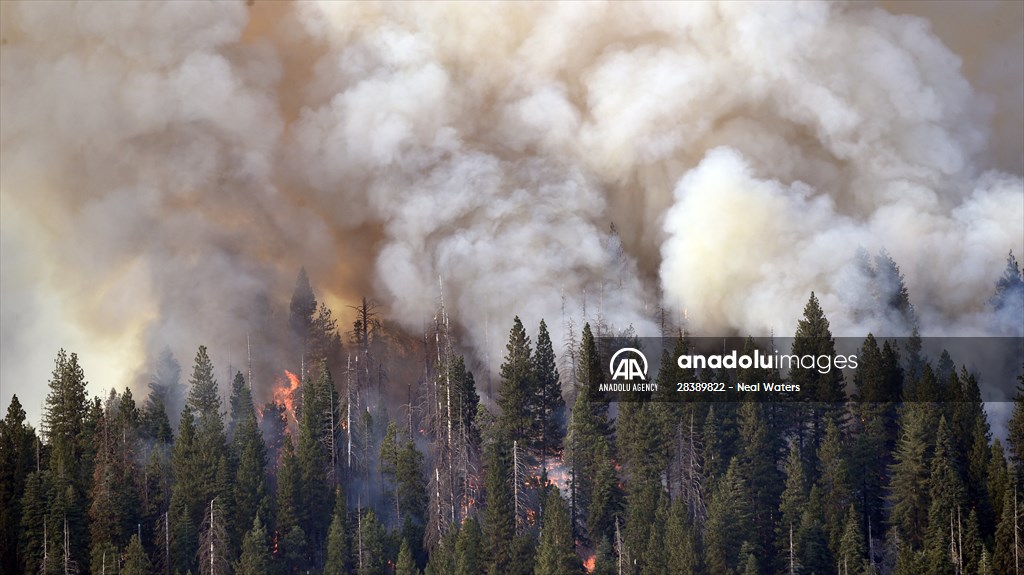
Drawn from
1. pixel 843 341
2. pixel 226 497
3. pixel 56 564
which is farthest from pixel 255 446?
pixel 843 341

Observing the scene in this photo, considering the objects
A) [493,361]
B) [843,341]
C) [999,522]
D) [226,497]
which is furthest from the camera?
[493,361]

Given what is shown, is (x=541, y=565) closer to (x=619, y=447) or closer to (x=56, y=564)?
(x=619, y=447)

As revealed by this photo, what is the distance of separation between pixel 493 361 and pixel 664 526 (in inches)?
1372

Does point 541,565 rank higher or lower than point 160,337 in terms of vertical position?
lower

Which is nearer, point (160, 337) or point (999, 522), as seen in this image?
point (999, 522)

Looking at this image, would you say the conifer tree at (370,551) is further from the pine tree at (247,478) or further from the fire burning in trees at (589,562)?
the fire burning in trees at (589,562)

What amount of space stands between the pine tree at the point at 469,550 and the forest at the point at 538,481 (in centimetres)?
14

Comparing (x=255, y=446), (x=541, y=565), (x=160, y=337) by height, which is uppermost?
(x=160, y=337)

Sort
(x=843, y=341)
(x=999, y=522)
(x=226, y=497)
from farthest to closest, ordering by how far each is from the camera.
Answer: (x=843, y=341) < (x=226, y=497) < (x=999, y=522)

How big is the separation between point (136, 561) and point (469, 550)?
2003 cm

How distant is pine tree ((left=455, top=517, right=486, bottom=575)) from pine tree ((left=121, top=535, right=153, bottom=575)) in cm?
1874

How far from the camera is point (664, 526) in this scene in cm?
14325

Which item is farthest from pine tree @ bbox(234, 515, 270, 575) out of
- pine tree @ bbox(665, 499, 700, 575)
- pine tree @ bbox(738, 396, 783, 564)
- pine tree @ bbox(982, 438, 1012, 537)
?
pine tree @ bbox(982, 438, 1012, 537)

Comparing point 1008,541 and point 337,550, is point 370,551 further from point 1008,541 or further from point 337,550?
point 1008,541
